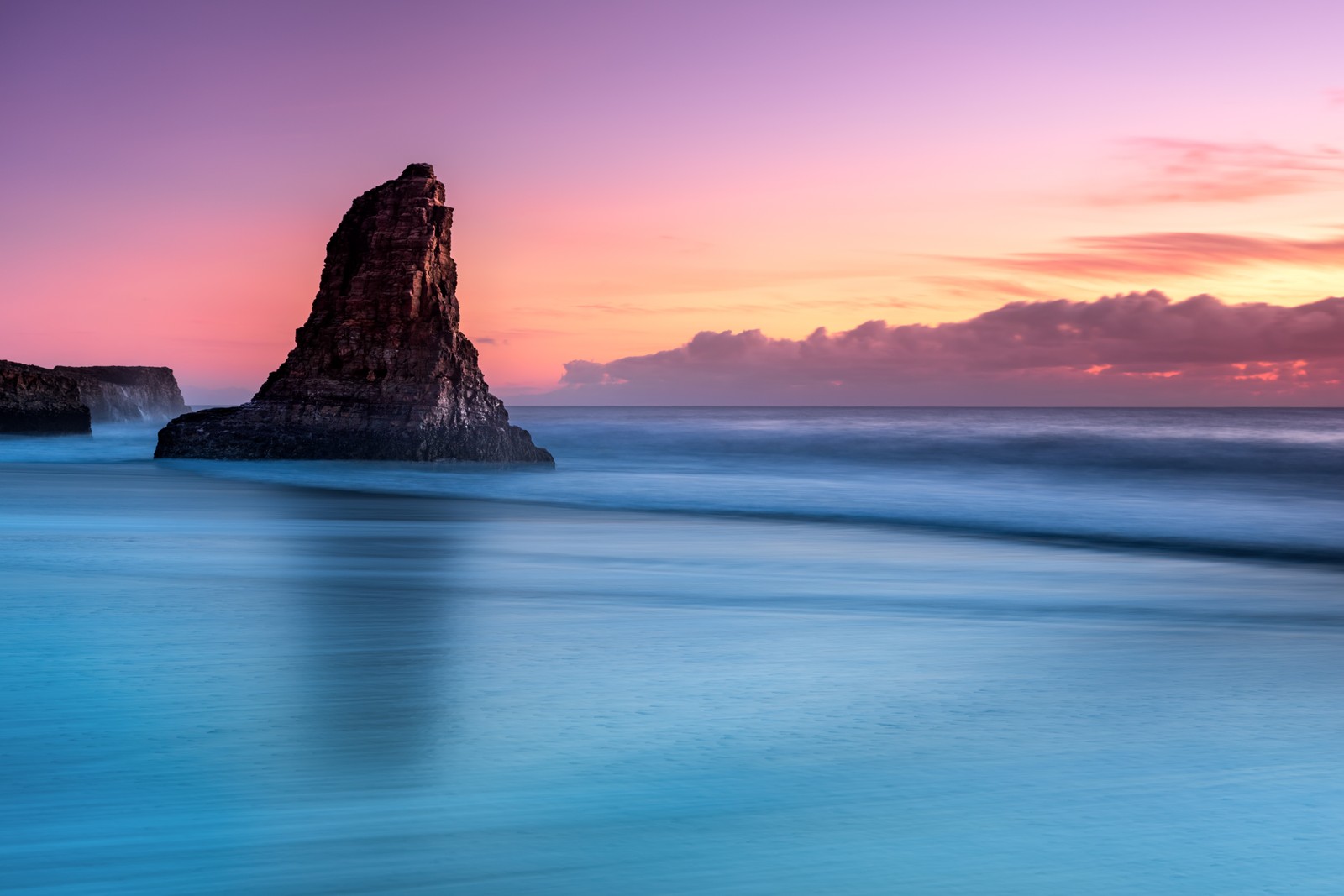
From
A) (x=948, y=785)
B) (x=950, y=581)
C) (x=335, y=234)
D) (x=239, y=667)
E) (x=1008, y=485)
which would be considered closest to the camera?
(x=948, y=785)

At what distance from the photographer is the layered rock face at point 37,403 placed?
2391 inches

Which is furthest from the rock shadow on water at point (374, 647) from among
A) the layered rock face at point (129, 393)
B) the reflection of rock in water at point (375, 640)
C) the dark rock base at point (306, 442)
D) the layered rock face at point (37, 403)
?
the layered rock face at point (129, 393)

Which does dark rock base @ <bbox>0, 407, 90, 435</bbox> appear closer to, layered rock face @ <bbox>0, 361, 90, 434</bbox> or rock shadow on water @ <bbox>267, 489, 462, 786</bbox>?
layered rock face @ <bbox>0, 361, 90, 434</bbox>

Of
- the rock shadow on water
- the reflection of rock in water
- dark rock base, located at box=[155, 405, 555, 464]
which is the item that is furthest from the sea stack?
the rock shadow on water

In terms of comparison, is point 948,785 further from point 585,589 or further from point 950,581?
point 950,581

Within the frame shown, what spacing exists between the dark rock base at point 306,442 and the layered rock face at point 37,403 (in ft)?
92.2

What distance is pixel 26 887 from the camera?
3.03m

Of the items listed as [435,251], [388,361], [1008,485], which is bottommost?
[1008,485]

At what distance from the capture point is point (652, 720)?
4980 mm

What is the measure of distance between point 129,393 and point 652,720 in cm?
12780

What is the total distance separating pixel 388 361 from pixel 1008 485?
19.1 meters

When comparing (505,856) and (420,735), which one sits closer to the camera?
(505,856)

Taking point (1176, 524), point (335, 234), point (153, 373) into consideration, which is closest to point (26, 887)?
point (1176, 524)

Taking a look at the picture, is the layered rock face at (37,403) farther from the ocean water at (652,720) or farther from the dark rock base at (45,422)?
the ocean water at (652,720)
